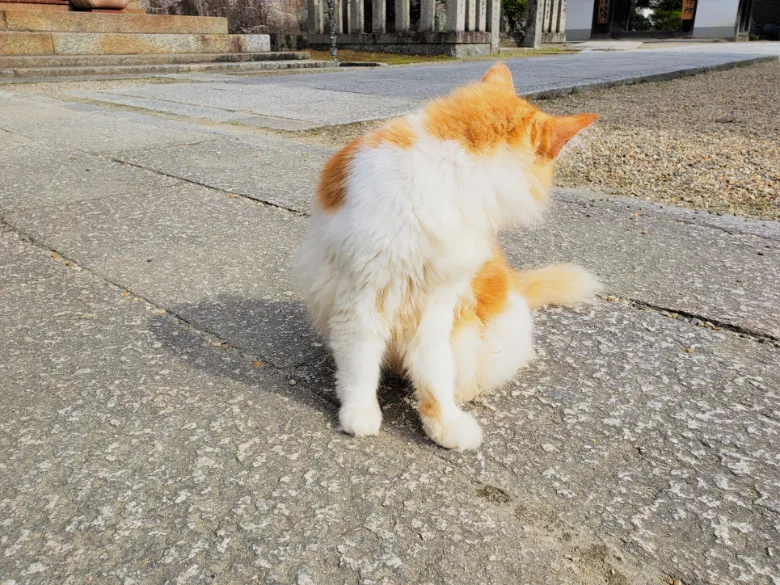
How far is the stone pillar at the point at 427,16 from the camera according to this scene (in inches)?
627

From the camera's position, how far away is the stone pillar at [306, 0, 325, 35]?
17328mm

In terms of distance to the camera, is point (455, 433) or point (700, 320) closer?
point (455, 433)

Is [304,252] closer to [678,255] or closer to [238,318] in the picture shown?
[238,318]

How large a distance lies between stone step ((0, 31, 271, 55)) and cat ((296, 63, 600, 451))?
1106 centimetres

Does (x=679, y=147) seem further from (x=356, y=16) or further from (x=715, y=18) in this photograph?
(x=715, y=18)

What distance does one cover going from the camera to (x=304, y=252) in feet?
6.03

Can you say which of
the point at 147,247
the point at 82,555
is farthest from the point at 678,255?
the point at 82,555

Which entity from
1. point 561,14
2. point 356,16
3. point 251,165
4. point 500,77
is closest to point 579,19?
point 561,14

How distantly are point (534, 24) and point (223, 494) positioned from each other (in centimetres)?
2313

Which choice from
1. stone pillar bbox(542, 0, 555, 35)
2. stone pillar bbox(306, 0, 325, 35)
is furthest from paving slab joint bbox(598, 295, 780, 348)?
stone pillar bbox(542, 0, 555, 35)

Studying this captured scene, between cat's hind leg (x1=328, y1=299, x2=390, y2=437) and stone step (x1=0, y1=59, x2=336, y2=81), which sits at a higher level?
stone step (x1=0, y1=59, x2=336, y2=81)

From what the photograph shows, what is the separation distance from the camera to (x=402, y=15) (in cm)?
1644

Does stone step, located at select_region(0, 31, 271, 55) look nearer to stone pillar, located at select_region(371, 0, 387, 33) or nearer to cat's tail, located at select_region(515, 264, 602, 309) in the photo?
stone pillar, located at select_region(371, 0, 387, 33)

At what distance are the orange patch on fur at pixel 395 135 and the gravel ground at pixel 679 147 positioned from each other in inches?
23.1
